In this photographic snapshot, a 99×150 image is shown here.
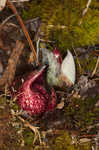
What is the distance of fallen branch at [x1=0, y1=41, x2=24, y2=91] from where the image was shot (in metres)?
2.00

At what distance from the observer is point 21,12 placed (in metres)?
2.09

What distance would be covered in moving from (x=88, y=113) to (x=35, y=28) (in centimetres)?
103

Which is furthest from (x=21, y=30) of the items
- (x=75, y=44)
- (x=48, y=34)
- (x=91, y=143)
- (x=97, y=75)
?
(x=91, y=143)

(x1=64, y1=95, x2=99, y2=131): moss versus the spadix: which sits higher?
the spadix

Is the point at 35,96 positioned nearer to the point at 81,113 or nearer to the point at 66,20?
the point at 81,113

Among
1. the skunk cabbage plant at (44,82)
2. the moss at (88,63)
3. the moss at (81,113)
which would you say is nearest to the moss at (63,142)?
the moss at (81,113)

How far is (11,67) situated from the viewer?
2.02m

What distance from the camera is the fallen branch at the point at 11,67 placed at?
2.00 meters

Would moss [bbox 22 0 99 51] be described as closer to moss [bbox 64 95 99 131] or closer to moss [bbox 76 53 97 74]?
moss [bbox 76 53 97 74]

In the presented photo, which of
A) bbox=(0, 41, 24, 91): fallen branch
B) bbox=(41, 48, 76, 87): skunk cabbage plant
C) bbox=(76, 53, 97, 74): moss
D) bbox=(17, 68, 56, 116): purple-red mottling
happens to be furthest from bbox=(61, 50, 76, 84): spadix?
bbox=(0, 41, 24, 91): fallen branch

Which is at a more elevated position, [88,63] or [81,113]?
[88,63]

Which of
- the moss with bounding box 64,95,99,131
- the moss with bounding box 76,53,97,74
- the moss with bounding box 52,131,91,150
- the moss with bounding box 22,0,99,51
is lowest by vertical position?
the moss with bounding box 52,131,91,150

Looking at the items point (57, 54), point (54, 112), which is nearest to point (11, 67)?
point (57, 54)

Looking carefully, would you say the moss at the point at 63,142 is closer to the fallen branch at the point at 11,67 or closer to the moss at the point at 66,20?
the fallen branch at the point at 11,67
